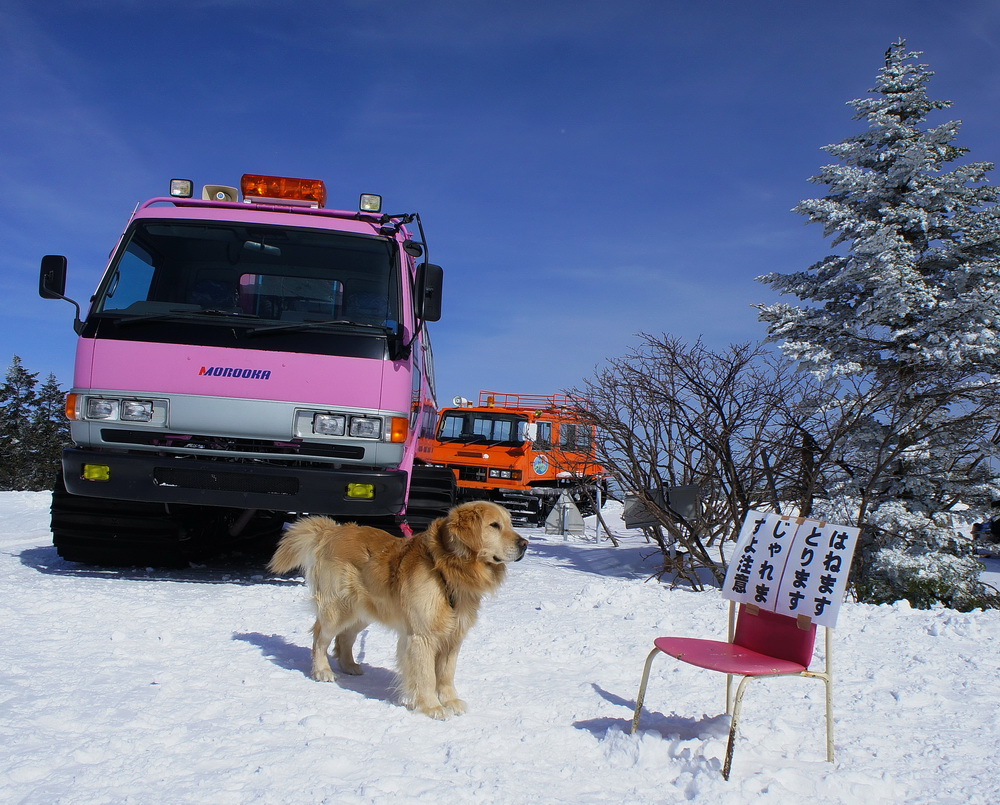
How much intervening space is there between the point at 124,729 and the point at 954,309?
30.6 ft

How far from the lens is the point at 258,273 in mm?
6430

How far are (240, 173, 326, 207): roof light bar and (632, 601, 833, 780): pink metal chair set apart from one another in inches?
209

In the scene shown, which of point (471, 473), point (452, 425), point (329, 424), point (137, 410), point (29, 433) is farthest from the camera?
point (29, 433)

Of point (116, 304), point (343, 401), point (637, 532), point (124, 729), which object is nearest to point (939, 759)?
point (124, 729)

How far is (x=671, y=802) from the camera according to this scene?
2.97m

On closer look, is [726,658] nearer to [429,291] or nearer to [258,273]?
[429,291]

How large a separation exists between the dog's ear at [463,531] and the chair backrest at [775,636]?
1.51 meters

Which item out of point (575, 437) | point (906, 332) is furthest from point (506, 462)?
point (906, 332)

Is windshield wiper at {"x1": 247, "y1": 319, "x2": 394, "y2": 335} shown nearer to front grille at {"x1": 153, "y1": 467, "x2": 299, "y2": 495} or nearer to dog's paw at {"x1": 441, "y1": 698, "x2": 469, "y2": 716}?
front grille at {"x1": 153, "y1": 467, "x2": 299, "y2": 495}

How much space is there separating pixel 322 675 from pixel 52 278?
158 inches

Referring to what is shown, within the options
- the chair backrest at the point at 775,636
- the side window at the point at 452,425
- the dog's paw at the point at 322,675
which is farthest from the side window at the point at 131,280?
the side window at the point at 452,425

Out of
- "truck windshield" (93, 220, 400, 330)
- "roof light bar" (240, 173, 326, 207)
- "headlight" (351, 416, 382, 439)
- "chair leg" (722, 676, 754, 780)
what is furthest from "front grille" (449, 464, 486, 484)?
"chair leg" (722, 676, 754, 780)

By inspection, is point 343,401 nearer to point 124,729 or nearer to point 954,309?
point 124,729

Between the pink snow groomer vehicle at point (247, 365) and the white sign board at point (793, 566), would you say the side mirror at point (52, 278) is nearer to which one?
the pink snow groomer vehicle at point (247, 365)
